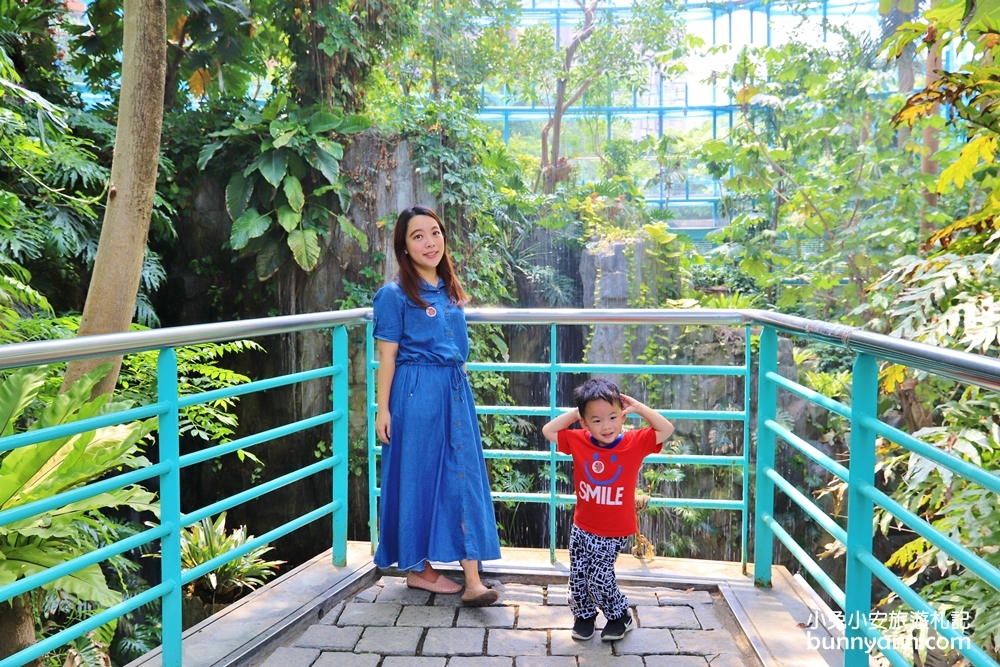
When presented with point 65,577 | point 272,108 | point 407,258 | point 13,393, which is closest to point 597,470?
point 407,258

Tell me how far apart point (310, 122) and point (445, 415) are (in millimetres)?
6454

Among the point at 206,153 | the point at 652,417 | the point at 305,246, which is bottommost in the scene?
the point at 652,417

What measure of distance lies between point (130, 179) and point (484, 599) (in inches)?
88.2

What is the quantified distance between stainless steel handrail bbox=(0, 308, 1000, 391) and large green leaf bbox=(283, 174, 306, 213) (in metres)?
5.23

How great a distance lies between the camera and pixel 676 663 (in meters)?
2.50

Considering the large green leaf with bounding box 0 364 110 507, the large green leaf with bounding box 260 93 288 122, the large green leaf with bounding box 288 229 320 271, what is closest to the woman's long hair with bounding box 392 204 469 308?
the large green leaf with bounding box 0 364 110 507

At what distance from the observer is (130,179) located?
3451 mm

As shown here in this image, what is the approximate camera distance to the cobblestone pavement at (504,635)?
99.7 inches

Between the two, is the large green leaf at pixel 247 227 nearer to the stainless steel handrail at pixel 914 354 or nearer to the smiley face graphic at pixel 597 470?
the smiley face graphic at pixel 597 470

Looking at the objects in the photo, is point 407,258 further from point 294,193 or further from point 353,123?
point 353,123

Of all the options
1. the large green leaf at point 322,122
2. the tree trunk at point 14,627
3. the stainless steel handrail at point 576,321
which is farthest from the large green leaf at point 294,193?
the tree trunk at point 14,627

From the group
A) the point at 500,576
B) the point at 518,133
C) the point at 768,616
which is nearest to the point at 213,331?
the point at 500,576

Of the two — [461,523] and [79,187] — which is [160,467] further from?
[79,187]

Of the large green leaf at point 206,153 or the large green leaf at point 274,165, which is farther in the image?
the large green leaf at point 206,153
